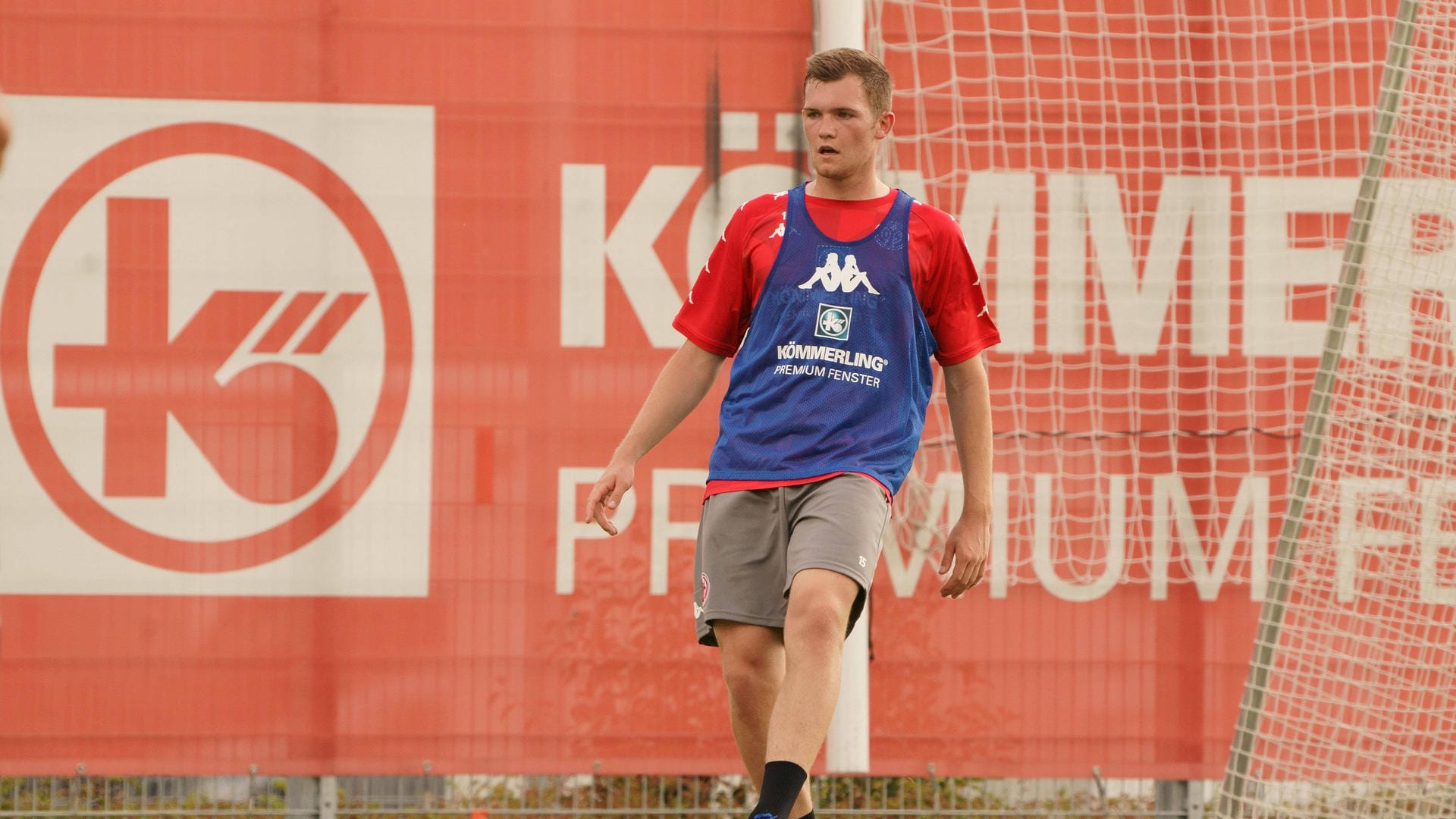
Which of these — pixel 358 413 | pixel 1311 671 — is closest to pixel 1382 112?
pixel 1311 671

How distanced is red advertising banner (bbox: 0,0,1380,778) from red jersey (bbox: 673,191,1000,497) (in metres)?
1.55

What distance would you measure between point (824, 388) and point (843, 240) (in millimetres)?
319

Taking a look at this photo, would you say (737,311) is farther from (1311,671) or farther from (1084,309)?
(1311,671)

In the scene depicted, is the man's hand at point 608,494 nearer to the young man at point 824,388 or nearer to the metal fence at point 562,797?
the young man at point 824,388

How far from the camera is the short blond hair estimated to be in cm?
296

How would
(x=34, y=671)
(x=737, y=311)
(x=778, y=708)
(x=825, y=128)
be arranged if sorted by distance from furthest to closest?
(x=34, y=671) < (x=737, y=311) < (x=825, y=128) < (x=778, y=708)

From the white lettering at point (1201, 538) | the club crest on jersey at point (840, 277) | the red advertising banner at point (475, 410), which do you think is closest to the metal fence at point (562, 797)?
the red advertising banner at point (475, 410)

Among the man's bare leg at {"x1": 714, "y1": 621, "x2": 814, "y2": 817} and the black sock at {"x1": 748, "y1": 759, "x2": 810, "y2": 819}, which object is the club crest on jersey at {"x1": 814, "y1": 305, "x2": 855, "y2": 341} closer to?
the man's bare leg at {"x1": 714, "y1": 621, "x2": 814, "y2": 817}

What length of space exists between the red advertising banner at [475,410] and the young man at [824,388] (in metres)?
1.62

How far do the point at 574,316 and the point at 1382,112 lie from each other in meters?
2.58

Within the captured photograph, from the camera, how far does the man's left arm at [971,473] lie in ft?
9.84

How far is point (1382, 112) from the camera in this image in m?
4.25

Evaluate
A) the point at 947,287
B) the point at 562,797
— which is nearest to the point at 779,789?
the point at 947,287

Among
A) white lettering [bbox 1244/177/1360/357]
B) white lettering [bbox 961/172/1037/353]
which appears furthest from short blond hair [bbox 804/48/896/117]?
white lettering [bbox 1244/177/1360/357]
